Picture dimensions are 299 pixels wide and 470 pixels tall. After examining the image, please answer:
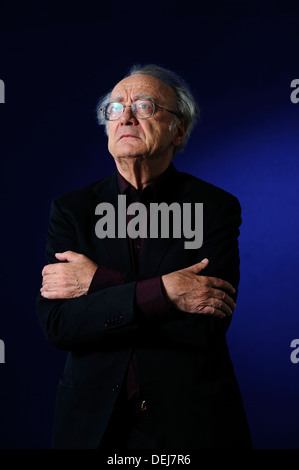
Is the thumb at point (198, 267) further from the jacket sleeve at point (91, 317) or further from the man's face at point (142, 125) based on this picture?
the man's face at point (142, 125)

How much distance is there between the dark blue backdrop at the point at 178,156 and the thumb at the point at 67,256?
1529 millimetres

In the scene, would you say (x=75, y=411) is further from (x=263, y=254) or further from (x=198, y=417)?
(x=263, y=254)

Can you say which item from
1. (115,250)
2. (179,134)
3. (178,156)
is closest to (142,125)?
(179,134)

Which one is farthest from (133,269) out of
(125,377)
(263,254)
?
(263,254)

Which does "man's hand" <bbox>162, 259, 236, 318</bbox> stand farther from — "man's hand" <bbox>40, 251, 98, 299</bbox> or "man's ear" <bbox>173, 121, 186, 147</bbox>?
"man's ear" <bbox>173, 121, 186, 147</bbox>

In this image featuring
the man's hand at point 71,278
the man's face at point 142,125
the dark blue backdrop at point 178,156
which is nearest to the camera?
the man's hand at point 71,278

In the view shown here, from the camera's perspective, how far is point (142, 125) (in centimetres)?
179

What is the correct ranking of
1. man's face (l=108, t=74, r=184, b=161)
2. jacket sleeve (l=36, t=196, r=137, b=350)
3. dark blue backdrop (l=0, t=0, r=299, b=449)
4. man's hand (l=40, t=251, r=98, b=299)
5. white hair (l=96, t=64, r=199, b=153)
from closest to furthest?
1. jacket sleeve (l=36, t=196, r=137, b=350)
2. man's hand (l=40, t=251, r=98, b=299)
3. man's face (l=108, t=74, r=184, b=161)
4. white hair (l=96, t=64, r=199, b=153)
5. dark blue backdrop (l=0, t=0, r=299, b=449)

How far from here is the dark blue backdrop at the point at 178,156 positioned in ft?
10.1

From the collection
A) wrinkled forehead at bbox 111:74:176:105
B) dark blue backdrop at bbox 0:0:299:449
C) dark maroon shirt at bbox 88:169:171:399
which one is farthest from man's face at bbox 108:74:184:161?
dark blue backdrop at bbox 0:0:299:449

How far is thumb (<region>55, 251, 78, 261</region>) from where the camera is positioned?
168cm

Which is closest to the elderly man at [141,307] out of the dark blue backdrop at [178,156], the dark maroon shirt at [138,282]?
the dark maroon shirt at [138,282]
